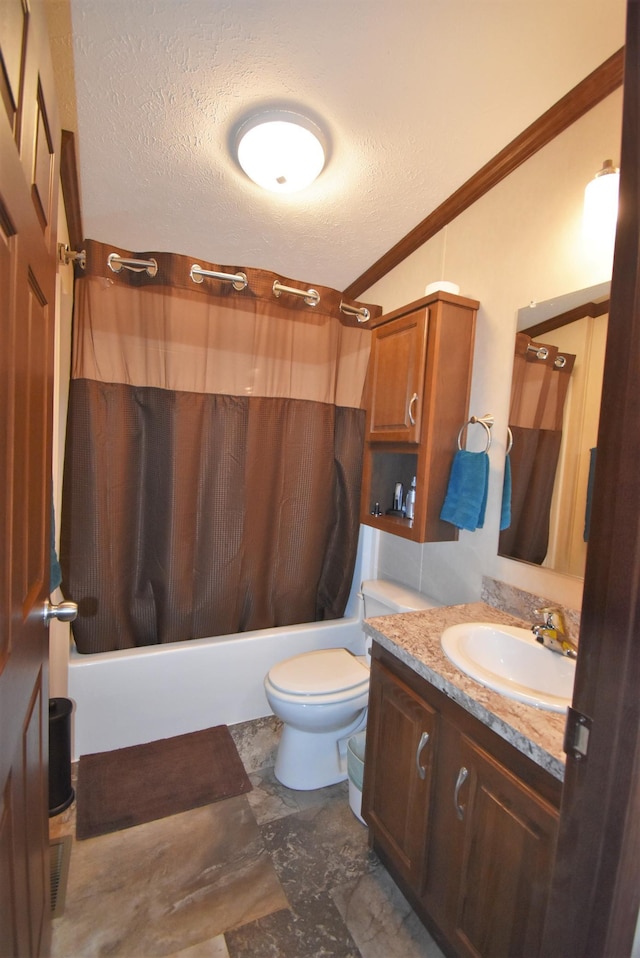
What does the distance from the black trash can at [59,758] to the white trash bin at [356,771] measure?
106 cm

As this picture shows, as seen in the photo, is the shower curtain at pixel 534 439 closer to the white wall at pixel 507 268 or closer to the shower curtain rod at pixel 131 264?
the white wall at pixel 507 268

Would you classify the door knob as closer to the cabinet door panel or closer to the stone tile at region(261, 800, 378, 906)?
the cabinet door panel

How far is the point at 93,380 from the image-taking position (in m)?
1.81

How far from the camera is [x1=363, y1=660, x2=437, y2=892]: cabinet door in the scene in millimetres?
1121

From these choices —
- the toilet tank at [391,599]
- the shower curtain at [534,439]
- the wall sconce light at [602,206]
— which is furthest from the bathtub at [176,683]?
the wall sconce light at [602,206]

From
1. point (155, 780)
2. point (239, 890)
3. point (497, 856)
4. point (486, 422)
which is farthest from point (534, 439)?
point (155, 780)

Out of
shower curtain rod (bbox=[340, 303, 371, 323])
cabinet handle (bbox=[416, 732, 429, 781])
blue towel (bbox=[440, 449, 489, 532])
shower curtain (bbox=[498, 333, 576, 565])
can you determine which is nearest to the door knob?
cabinet handle (bbox=[416, 732, 429, 781])

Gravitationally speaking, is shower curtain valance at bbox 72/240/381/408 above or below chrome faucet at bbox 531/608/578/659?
above

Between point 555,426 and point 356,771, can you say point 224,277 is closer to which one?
point 555,426

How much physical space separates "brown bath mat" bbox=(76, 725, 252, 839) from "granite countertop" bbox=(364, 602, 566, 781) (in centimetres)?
105

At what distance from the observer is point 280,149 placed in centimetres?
137

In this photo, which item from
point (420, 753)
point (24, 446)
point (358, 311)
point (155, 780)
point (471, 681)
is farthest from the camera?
point (358, 311)

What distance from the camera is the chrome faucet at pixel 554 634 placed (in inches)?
44.8

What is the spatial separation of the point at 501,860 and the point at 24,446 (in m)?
1.27
